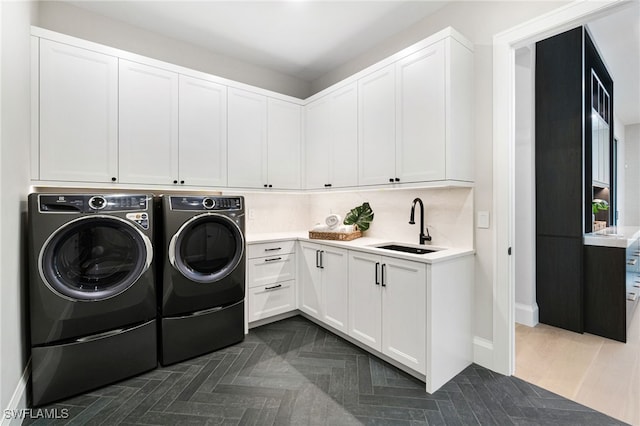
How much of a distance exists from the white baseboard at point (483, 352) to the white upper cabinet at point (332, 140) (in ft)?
5.35

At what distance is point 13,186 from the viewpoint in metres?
1.68

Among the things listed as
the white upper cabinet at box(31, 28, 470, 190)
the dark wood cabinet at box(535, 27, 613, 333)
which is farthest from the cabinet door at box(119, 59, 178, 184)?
the dark wood cabinet at box(535, 27, 613, 333)

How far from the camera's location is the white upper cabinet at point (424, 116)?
2084 millimetres

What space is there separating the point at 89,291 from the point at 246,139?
1850mm

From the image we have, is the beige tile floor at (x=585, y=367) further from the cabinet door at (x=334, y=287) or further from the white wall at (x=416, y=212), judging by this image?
the cabinet door at (x=334, y=287)

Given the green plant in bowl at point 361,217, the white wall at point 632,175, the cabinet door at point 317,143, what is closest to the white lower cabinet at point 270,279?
the green plant in bowl at point 361,217

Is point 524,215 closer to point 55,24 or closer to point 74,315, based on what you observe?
point 74,315

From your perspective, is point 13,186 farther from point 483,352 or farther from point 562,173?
point 562,173

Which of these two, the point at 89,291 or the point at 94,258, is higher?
the point at 94,258

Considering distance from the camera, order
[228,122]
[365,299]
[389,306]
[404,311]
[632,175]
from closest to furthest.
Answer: [404,311]
[389,306]
[365,299]
[228,122]
[632,175]

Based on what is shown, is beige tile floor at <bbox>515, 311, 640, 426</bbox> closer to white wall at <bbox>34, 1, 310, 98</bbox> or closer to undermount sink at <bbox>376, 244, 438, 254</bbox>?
undermount sink at <bbox>376, 244, 438, 254</bbox>

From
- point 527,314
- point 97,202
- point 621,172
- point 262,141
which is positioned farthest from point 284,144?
point 621,172

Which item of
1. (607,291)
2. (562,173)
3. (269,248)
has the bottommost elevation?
(607,291)

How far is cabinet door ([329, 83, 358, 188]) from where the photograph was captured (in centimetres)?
282
